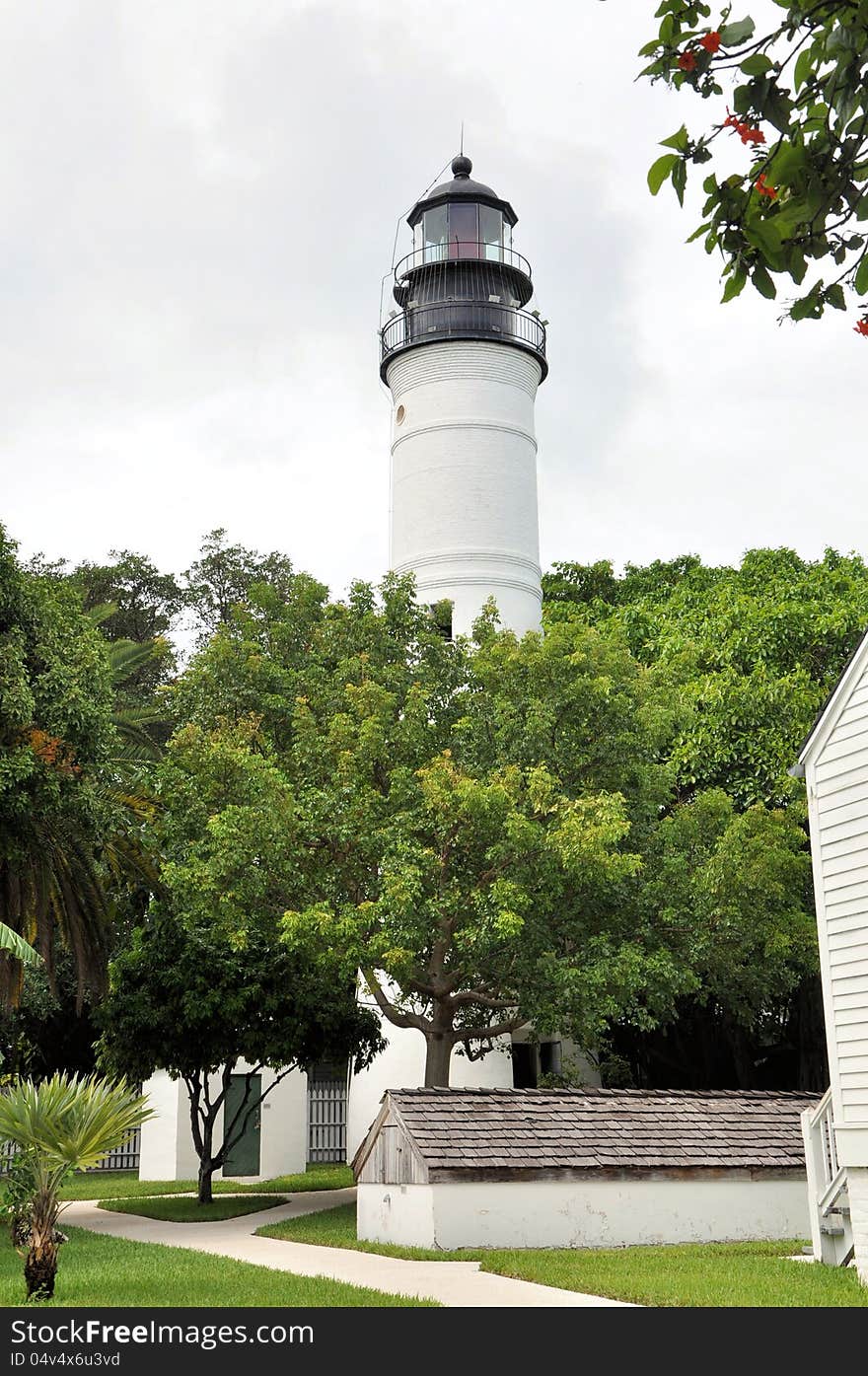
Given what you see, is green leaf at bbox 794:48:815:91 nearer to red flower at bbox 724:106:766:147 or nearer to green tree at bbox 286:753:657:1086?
red flower at bbox 724:106:766:147

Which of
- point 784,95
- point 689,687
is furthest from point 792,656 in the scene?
point 784,95

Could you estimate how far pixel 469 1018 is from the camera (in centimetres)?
2092

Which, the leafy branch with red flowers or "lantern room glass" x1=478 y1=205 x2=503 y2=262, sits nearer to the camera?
the leafy branch with red flowers

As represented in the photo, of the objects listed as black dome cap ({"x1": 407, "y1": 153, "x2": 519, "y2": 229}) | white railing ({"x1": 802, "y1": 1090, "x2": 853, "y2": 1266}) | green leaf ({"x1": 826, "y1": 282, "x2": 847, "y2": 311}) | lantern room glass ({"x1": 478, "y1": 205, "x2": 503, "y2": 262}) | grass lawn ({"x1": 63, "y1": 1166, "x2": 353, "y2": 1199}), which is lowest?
grass lawn ({"x1": 63, "y1": 1166, "x2": 353, "y2": 1199})

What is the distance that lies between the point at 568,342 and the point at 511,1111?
66.3ft

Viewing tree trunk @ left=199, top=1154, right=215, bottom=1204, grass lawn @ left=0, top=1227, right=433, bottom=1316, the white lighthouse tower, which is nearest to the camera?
grass lawn @ left=0, top=1227, right=433, bottom=1316

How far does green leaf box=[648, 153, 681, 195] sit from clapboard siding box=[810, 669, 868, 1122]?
25.3 ft

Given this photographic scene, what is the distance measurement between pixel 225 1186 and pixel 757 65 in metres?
25.1

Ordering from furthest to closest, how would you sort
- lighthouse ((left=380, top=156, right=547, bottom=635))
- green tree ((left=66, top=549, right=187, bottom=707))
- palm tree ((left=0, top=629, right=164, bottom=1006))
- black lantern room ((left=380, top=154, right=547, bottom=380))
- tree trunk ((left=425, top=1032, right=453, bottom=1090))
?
green tree ((left=66, top=549, right=187, bottom=707)) → black lantern room ((left=380, top=154, right=547, bottom=380)) → lighthouse ((left=380, top=156, right=547, bottom=635)) → tree trunk ((left=425, top=1032, right=453, bottom=1090)) → palm tree ((left=0, top=629, right=164, bottom=1006))

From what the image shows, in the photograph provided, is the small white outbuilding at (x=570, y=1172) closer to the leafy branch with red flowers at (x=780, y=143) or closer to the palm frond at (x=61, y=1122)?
the palm frond at (x=61, y=1122)

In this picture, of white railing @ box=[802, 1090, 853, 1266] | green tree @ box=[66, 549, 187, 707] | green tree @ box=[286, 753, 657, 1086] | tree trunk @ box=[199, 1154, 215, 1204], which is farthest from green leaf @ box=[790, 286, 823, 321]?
green tree @ box=[66, 549, 187, 707]

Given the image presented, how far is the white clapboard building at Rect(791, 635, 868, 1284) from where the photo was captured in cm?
1165

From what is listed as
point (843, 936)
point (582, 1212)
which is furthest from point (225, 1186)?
point (843, 936)

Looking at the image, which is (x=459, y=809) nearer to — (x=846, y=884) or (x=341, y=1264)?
(x=341, y=1264)
